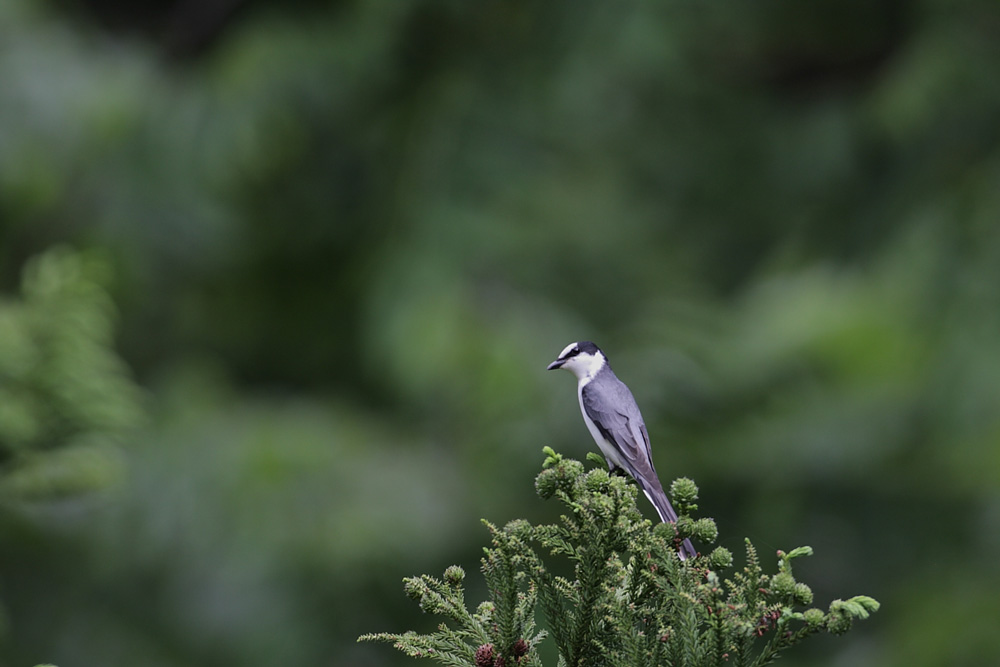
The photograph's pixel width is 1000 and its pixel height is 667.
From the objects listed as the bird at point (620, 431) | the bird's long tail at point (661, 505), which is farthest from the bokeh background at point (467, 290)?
the bird's long tail at point (661, 505)

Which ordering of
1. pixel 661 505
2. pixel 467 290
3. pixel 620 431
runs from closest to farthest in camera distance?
pixel 661 505 < pixel 620 431 < pixel 467 290

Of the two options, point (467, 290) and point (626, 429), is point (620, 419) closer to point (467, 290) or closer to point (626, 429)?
point (626, 429)

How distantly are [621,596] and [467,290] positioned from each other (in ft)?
16.4

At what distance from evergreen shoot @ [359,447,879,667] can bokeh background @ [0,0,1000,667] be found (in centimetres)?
222

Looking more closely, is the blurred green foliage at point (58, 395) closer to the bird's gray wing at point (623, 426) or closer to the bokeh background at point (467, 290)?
the bokeh background at point (467, 290)

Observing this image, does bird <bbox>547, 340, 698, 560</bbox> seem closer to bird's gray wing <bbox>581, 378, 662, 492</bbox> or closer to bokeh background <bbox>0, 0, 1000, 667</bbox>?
bird's gray wing <bbox>581, 378, 662, 492</bbox>

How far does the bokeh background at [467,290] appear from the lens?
5434 millimetres

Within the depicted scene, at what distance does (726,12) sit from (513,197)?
2.30 meters

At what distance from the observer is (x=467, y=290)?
6500 mm

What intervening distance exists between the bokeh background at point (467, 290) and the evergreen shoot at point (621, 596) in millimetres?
2220

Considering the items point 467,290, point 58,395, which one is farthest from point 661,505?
point 467,290

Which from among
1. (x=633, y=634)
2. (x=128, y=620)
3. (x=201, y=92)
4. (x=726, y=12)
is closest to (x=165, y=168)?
(x=201, y=92)

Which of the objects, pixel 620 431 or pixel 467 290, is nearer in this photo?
pixel 620 431

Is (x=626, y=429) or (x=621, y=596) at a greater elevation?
(x=626, y=429)
